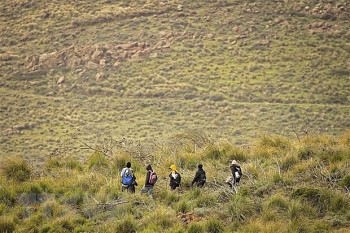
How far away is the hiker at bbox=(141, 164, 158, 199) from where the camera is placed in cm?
1278

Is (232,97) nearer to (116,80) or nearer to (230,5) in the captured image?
(116,80)

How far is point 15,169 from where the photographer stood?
1503 centimetres

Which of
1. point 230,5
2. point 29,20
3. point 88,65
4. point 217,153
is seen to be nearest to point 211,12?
point 230,5

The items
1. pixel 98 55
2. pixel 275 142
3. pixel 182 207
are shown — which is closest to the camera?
pixel 182 207

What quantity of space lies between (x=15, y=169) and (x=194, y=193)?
5.34 m

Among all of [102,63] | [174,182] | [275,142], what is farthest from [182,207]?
[102,63]

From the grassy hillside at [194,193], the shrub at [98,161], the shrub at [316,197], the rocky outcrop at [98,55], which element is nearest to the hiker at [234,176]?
the grassy hillside at [194,193]

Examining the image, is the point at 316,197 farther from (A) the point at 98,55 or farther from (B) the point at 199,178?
(A) the point at 98,55

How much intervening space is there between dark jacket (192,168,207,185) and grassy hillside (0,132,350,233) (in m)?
0.29

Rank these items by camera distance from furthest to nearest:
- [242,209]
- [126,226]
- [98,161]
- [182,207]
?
[98,161], [182,207], [126,226], [242,209]

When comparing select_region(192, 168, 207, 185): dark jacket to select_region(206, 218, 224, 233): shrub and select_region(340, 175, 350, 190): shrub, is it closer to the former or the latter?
select_region(206, 218, 224, 233): shrub

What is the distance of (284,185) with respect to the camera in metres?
12.8

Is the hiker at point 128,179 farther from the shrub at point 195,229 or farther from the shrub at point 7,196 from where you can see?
the shrub at point 7,196

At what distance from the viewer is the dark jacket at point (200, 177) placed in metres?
12.9
